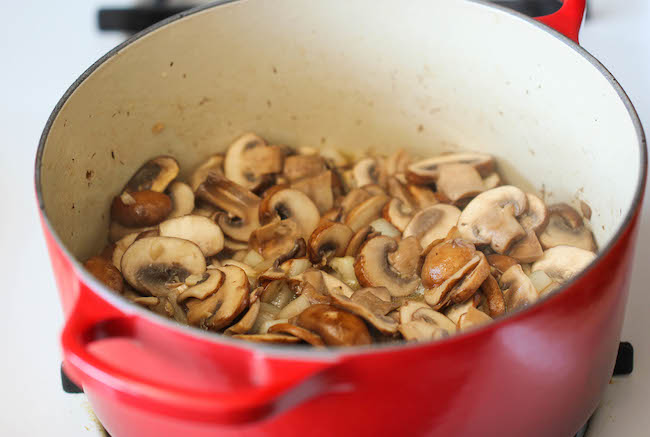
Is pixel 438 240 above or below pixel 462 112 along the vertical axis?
below

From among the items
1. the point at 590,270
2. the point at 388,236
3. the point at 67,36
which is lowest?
the point at 388,236

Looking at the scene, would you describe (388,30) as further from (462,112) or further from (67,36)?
(67,36)

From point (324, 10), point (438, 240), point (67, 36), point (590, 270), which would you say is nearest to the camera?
point (590, 270)

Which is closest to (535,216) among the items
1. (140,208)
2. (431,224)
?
(431,224)

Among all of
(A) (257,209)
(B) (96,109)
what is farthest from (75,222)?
(A) (257,209)

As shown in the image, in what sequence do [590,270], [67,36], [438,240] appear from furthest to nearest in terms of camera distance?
[67,36] → [438,240] → [590,270]
